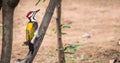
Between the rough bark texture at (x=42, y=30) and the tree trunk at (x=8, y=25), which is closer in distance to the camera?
the rough bark texture at (x=42, y=30)

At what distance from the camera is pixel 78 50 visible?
745 cm

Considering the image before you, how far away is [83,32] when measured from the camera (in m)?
8.83

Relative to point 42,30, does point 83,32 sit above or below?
below

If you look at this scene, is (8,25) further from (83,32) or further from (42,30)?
(83,32)

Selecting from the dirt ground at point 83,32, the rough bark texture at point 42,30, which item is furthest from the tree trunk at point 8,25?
the dirt ground at point 83,32

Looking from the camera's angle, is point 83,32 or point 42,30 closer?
point 42,30

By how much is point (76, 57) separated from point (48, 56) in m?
0.58

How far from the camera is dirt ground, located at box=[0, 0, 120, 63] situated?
7.18 metres

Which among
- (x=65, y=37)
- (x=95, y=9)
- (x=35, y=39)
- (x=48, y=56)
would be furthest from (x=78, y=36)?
(x=35, y=39)

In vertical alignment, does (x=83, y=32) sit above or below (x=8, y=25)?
below

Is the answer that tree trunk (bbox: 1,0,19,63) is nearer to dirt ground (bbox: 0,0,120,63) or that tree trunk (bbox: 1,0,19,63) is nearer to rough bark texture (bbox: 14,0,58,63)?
rough bark texture (bbox: 14,0,58,63)

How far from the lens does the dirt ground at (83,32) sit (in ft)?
23.6

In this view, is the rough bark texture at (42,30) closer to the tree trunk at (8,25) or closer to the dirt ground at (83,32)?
the tree trunk at (8,25)

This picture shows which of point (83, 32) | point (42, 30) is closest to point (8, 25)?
point (42, 30)
